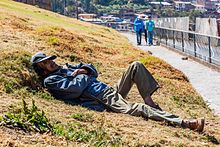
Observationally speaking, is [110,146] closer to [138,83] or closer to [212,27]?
[138,83]

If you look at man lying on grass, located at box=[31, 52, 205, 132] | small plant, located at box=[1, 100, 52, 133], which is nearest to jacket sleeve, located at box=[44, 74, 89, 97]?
man lying on grass, located at box=[31, 52, 205, 132]

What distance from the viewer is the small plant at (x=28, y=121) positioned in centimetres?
500

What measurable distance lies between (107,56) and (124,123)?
301 inches

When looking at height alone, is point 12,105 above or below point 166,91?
above

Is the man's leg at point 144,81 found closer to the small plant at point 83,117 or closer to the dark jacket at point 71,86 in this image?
the dark jacket at point 71,86

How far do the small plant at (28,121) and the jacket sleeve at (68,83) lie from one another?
1609 millimetres

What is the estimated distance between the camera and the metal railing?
1651 cm

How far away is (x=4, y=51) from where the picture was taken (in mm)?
8422

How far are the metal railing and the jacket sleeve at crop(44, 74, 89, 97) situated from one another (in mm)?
9592

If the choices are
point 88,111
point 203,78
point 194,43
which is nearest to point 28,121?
point 88,111

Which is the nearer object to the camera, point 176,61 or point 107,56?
point 107,56

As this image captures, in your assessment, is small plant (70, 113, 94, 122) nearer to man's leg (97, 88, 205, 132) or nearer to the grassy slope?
the grassy slope

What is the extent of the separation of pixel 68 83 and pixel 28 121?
1930mm

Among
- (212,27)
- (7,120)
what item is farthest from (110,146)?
(212,27)
